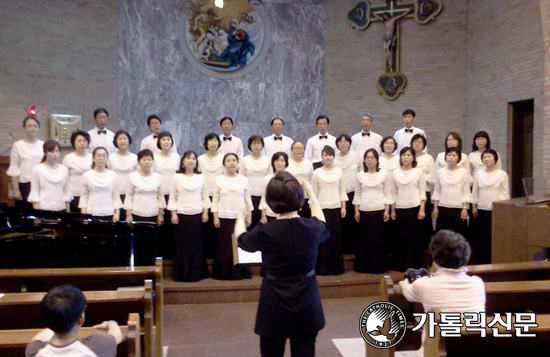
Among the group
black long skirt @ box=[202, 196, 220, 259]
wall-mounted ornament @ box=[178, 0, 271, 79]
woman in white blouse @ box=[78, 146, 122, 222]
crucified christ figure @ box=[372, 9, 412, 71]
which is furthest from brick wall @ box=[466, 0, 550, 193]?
woman in white blouse @ box=[78, 146, 122, 222]

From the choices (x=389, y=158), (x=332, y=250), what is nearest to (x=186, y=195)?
(x=332, y=250)

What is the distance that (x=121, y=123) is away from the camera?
973 cm

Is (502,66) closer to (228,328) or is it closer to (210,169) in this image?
(210,169)

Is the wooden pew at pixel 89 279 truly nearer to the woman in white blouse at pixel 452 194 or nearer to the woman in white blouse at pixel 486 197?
the woman in white blouse at pixel 452 194

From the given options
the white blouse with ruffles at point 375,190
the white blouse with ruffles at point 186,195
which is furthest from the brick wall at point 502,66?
the white blouse with ruffles at point 186,195

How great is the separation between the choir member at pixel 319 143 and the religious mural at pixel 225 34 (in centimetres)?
312

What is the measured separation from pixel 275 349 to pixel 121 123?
309 inches

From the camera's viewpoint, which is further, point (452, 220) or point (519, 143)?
point (519, 143)

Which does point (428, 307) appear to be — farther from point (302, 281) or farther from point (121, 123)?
point (121, 123)

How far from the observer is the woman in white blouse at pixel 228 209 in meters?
6.06

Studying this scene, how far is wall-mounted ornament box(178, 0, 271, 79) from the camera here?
10.1 metres

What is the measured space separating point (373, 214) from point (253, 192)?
1472mm

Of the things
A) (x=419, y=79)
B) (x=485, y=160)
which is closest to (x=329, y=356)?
(x=485, y=160)

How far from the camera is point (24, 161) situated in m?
6.70
